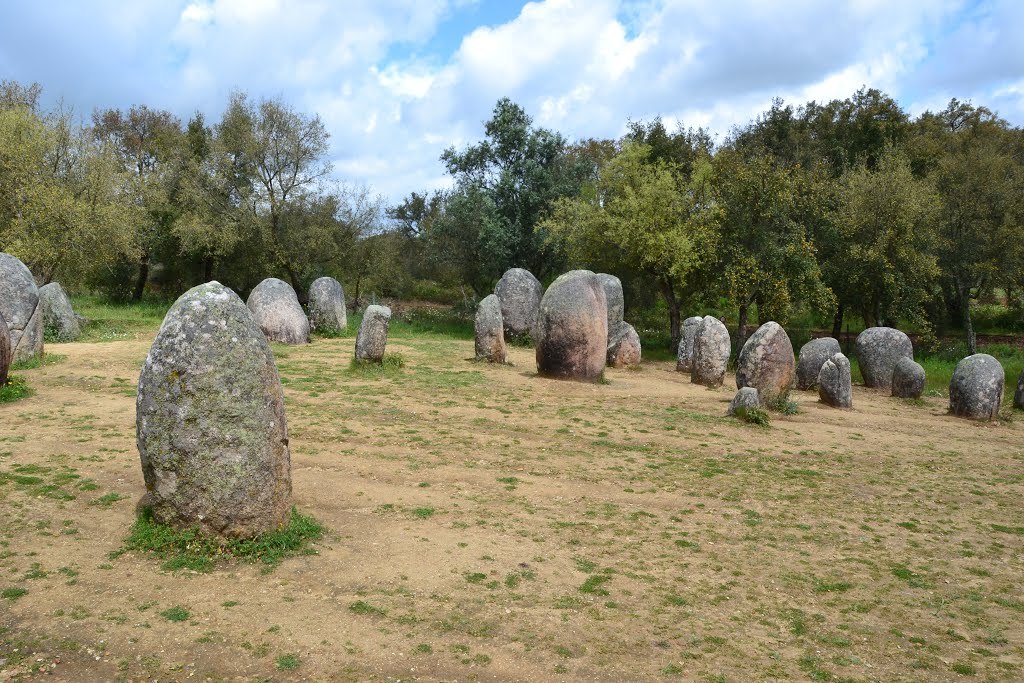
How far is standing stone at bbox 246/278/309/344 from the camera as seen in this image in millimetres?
22141

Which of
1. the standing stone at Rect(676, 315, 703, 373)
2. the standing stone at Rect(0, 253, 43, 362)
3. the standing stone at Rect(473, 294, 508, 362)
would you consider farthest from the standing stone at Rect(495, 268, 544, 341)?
the standing stone at Rect(0, 253, 43, 362)

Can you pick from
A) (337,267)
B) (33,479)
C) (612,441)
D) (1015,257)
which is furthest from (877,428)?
(337,267)

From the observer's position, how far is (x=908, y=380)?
→ 60.8 feet

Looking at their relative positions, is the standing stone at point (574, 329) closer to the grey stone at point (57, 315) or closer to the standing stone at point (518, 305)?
the standing stone at point (518, 305)

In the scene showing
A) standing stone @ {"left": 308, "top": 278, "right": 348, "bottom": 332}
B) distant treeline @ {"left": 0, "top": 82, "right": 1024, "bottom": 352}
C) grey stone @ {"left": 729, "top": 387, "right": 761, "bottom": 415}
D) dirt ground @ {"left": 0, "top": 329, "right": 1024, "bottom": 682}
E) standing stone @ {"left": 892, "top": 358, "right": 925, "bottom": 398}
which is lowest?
dirt ground @ {"left": 0, "top": 329, "right": 1024, "bottom": 682}

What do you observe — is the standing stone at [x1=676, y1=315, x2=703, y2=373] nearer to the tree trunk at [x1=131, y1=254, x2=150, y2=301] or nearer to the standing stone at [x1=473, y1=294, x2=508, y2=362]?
the standing stone at [x1=473, y1=294, x2=508, y2=362]

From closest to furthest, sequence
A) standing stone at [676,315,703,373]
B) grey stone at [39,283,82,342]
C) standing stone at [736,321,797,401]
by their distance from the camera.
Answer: standing stone at [736,321,797,401]
grey stone at [39,283,82,342]
standing stone at [676,315,703,373]

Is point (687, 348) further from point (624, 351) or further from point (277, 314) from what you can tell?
point (277, 314)

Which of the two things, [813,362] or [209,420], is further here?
[813,362]

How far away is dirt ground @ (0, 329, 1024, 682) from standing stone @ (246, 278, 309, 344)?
358 inches

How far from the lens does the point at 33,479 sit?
809cm

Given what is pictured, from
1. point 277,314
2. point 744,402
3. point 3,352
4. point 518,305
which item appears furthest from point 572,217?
point 3,352

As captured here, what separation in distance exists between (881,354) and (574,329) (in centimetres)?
899

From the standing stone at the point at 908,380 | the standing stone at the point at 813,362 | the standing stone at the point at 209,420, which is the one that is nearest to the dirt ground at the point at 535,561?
the standing stone at the point at 209,420
